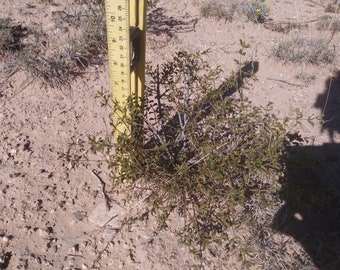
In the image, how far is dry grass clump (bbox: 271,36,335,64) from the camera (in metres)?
3.76

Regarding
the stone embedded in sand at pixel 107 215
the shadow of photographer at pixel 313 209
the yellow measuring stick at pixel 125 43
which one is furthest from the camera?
the stone embedded in sand at pixel 107 215

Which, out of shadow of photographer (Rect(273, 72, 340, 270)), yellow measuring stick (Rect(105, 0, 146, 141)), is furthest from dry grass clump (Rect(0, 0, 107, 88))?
shadow of photographer (Rect(273, 72, 340, 270))

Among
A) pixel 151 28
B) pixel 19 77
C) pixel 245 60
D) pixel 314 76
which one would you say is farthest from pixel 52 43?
pixel 314 76

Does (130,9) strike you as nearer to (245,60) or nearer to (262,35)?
(245,60)

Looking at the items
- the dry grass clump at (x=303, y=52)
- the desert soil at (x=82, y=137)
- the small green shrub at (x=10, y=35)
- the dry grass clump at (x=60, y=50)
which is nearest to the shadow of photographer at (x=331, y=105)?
the desert soil at (x=82, y=137)

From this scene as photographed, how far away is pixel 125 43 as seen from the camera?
5.34 feet

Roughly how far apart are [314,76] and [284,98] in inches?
20.9

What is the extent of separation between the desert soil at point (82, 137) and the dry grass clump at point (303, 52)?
77 mm

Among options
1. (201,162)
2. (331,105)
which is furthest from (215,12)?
(201,162)

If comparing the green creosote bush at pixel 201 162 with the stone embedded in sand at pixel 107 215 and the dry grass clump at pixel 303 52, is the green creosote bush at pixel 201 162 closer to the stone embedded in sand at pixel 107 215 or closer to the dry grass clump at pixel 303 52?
the stone embedded in sand at pixel 107 215

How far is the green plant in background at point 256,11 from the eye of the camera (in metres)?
4.45

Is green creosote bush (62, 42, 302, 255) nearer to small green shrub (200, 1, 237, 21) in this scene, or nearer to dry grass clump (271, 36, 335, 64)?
dry grass clump (271, 36, 335, 64)

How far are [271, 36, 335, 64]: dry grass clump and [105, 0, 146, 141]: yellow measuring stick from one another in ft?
8.07

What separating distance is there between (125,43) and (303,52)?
2.84m
